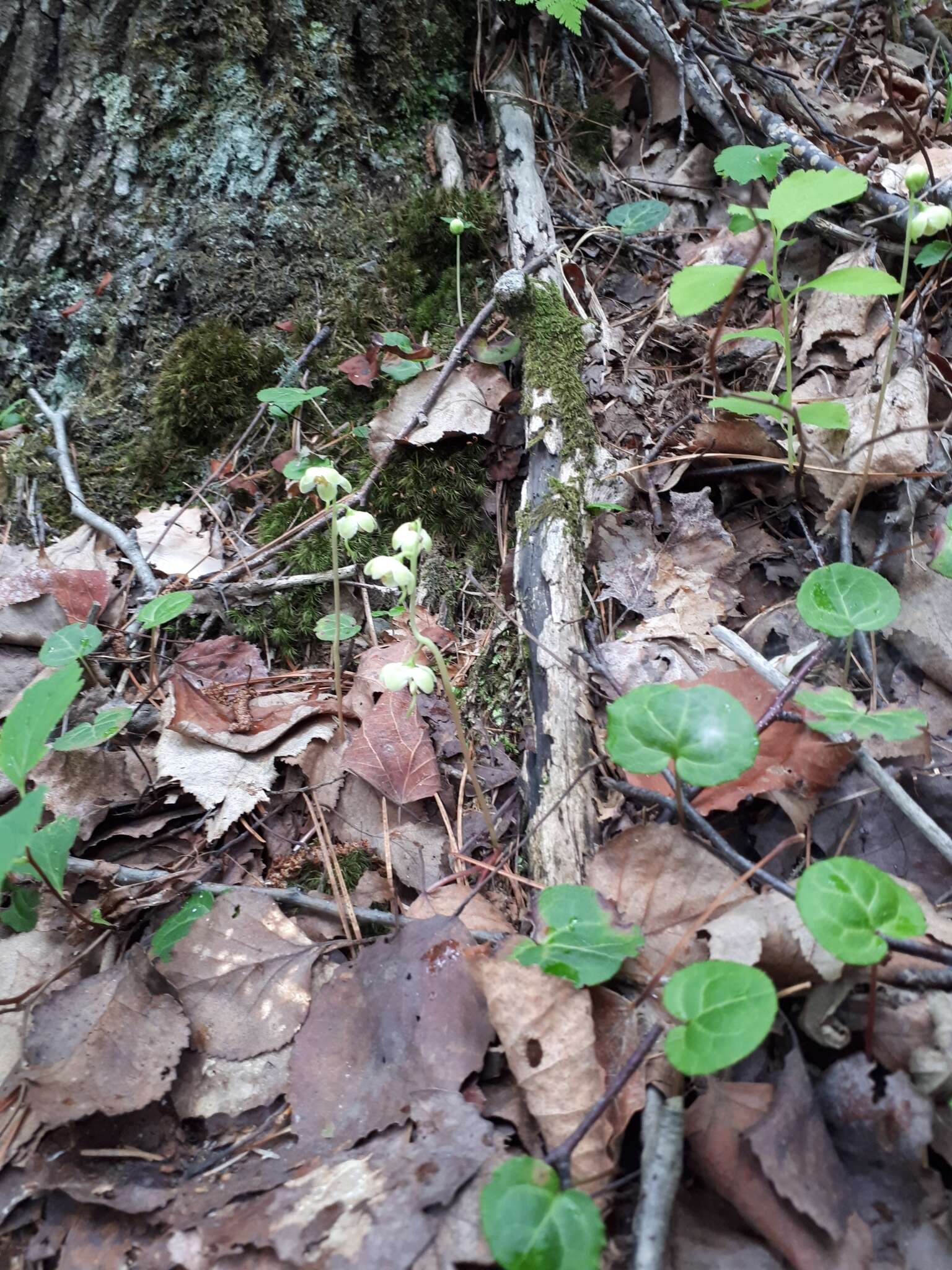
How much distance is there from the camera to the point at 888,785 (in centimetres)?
171

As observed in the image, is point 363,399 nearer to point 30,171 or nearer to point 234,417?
point 234,417

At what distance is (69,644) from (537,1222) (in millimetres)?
1972

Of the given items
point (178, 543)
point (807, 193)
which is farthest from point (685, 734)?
point (178, 543)

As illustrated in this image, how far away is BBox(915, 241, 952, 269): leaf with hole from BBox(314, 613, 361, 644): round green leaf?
236 cm

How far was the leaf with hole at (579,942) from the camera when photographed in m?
1.49

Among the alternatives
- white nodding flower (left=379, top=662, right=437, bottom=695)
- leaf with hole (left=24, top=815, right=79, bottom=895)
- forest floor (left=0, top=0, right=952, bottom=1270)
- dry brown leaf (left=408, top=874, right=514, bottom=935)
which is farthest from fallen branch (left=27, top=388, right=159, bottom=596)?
dry brown leaf (left=408, top=874, right=514, bottom=935)

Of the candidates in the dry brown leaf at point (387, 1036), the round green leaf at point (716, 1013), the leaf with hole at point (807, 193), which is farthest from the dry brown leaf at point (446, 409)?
the round green leaf at point (716, 1013)

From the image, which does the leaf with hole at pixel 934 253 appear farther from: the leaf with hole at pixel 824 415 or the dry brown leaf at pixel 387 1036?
the dry brown leaf at pixel 387 1036

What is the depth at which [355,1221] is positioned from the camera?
1.32 meters

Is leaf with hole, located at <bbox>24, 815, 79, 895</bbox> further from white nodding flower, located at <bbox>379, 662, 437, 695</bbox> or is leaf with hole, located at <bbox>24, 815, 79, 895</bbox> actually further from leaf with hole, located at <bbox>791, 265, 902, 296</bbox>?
leaf with hole, located at <bbox>791, 265, 902, 296</bbox>

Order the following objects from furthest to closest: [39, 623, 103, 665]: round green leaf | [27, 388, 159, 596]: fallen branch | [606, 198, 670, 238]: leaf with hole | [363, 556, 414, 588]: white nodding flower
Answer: [606, 198, 670, 238]: leaf with hole < [27, 388, 159, 596]: fallen branch < [39, 623, 103, 665]: round green leaf < [363, 556, 414, 588]: white nodding flower

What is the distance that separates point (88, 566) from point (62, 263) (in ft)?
5.20

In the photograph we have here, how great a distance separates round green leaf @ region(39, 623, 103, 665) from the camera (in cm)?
228

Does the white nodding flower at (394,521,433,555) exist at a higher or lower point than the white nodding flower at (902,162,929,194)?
lower
